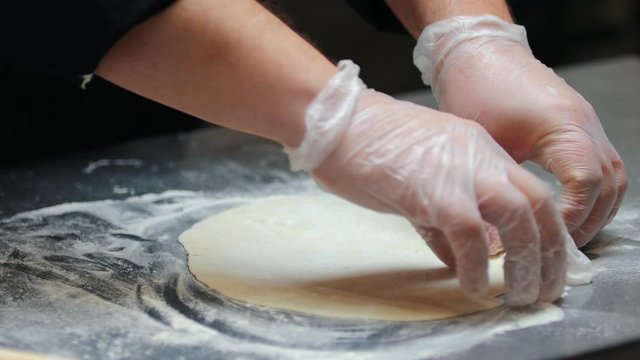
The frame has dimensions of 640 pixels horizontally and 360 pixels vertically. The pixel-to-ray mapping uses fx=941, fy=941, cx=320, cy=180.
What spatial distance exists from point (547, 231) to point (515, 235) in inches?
1.3

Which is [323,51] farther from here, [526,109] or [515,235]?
[515,235]

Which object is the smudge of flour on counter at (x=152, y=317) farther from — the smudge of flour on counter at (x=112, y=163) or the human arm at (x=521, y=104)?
the smudge of flour on counter at (x=112, y=163)

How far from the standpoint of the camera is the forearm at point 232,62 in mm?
817

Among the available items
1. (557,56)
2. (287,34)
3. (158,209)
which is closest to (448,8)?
(287,34)

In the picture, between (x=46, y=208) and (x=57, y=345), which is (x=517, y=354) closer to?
(x=57, y=345)

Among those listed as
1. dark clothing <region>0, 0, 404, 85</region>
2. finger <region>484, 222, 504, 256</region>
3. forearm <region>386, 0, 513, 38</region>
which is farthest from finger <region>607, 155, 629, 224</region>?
dark clothing <region>0, 0, 404, 85</region>

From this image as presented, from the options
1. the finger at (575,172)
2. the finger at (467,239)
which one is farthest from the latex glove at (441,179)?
the finger at (575,172)

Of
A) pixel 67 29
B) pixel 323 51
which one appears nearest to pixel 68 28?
pixel 67 29

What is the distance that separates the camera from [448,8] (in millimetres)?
1103

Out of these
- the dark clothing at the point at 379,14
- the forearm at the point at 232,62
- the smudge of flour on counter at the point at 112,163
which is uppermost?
the forearm at the point at 232,62

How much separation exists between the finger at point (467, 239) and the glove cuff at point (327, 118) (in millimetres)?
113

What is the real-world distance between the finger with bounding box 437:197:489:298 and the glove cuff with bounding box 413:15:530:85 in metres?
0.32

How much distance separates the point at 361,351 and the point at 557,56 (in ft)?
5.03

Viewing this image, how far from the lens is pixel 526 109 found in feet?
3.17
